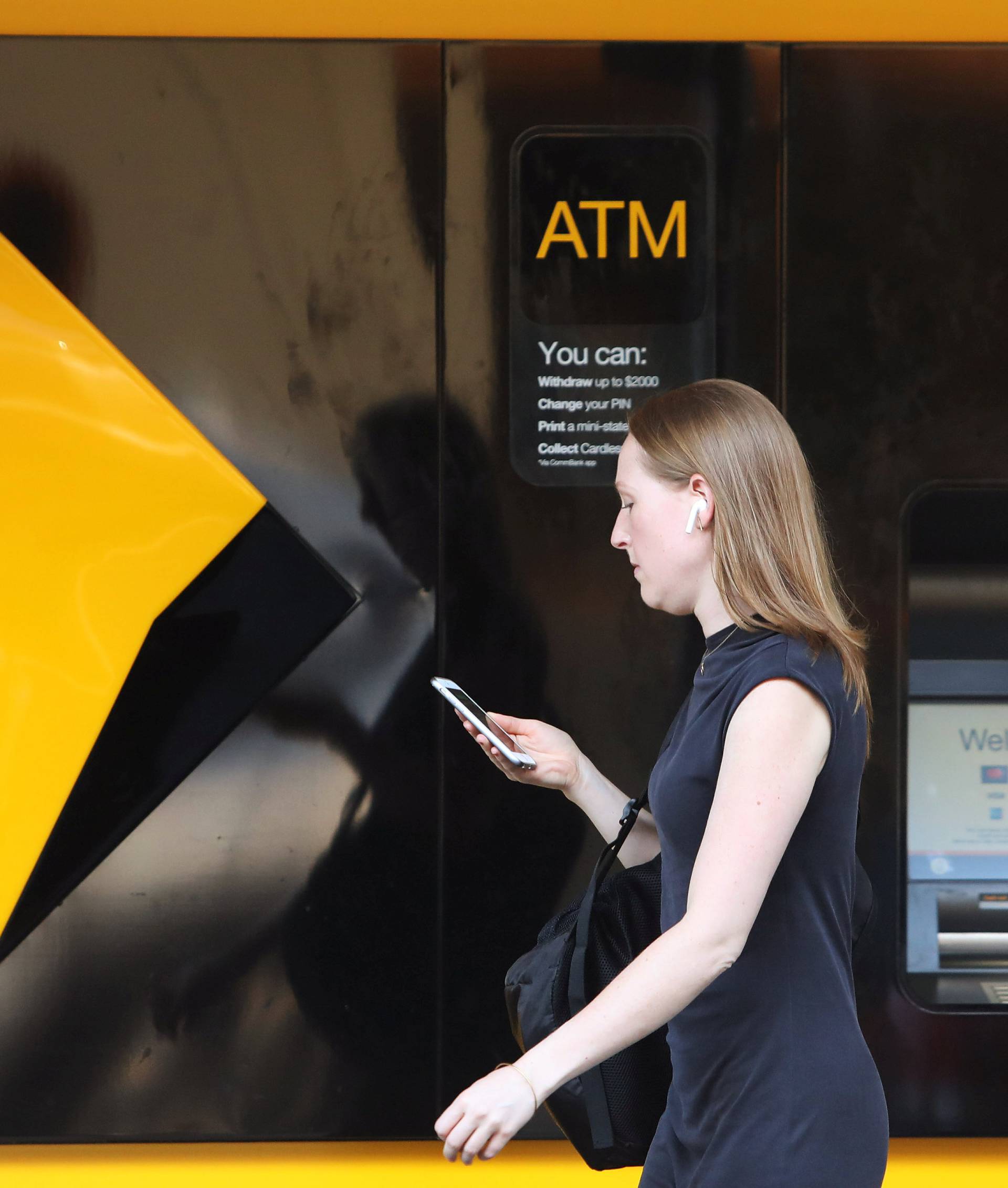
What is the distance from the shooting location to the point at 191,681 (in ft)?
6.85

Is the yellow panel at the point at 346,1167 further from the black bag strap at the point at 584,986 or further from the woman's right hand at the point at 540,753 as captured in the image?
the woman's right hand at the point at 540,753

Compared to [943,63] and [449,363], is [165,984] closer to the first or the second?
[449,363]

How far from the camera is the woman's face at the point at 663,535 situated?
4.27ft

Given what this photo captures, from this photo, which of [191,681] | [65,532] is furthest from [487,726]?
[65,532]

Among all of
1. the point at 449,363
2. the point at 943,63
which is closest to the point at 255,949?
the point at 449,363

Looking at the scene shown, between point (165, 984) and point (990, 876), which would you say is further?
point (990, 876)

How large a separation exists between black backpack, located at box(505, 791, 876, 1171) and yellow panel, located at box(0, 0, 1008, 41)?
4.35 feet

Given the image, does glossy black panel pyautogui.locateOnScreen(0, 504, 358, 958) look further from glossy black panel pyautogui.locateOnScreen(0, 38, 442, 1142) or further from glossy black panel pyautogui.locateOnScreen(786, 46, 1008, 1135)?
glossy black panel pyautogui.locateOnScreen(786, 46, 1008, 1135)

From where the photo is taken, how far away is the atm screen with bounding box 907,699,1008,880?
2.23 metres

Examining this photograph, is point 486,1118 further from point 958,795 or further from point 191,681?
point 958,795

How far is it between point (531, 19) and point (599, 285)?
447 mm

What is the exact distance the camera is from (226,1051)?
209cm

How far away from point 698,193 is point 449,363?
1.68 feet

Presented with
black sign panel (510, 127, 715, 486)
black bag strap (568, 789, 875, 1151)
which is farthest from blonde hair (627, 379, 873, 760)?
black sign panel (510, 127, 715, 486)
